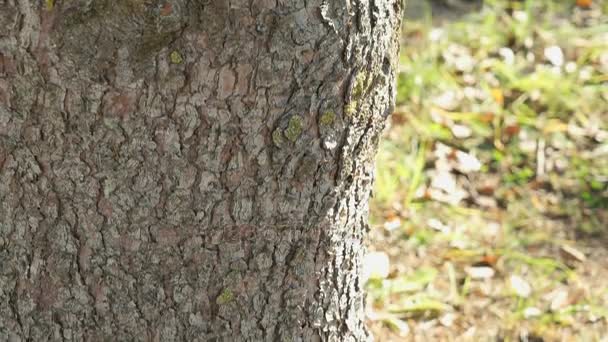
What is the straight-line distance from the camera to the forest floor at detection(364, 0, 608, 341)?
9.55ft

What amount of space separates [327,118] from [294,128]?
66 millimetres

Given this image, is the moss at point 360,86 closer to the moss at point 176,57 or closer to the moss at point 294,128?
the moss at point 294,128

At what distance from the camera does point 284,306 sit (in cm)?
190

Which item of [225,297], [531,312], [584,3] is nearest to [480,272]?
[531,312]

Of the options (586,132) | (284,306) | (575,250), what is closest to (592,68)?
(586,132)

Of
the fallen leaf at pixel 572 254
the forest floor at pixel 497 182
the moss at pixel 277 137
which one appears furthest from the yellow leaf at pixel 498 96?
the moss at pixel 277 137

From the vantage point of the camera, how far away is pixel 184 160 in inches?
65.4

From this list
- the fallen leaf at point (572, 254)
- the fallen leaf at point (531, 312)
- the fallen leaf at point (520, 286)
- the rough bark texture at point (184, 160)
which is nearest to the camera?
the rough bark texture at point (184, 160)

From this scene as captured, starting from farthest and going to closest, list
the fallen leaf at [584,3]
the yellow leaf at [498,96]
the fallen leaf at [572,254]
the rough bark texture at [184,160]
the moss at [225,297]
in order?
1. the fallen leaf at [584,3]
2. the yellow leaf at [498,96]
3. the fallen leaf at [572,254]
4. the moss at [225,297]
5. the rough bark texture at [184,160]

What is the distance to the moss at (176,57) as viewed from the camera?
156 cm

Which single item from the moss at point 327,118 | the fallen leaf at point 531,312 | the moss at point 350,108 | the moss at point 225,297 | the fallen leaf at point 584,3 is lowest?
the fallen leaf at point 531,312

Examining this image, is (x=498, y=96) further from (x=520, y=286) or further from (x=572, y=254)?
(x=520, y=286)

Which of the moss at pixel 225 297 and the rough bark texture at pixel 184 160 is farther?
the moss at pixel 225 297

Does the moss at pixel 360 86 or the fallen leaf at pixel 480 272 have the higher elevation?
the moss at pixel 360 86
